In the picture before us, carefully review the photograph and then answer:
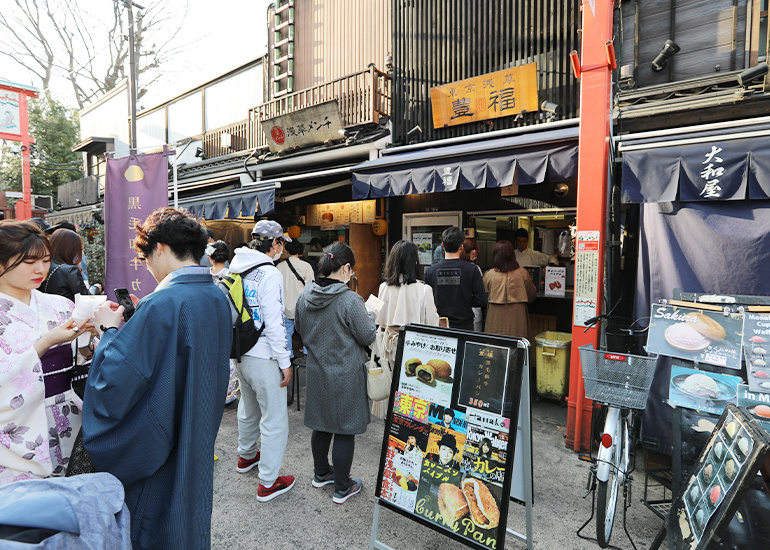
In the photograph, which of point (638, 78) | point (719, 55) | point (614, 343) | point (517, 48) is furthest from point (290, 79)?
point (614, 343)

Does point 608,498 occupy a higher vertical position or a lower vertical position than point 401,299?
lower

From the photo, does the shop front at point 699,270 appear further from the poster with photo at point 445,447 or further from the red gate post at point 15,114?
the red gate post at point 15,114

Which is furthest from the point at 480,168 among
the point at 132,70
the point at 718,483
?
the point at 132,70

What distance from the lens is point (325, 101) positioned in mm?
9172

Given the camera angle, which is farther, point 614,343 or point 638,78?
point 638,78

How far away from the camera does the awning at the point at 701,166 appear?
3684mm

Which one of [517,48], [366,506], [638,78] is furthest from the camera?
[517,48]

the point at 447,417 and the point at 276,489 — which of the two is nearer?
the point at 447,417

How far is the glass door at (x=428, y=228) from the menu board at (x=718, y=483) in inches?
229

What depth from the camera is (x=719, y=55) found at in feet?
16.2

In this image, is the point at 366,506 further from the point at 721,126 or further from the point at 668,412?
the point at 721,126

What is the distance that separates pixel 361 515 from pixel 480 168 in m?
4.23

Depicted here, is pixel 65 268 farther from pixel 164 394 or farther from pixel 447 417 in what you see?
pixel 447 417

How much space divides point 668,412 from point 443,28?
7.33 m
